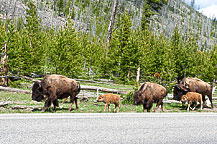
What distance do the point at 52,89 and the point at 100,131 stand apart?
5.26 m

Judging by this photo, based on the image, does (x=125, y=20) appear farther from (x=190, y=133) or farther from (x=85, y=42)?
(x=190, y=133)

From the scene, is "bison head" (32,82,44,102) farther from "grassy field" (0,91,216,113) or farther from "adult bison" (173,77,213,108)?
"adult bison" (173,77,213,108)

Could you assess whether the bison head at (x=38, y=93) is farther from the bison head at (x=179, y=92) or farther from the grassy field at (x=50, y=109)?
the bison head at (x=179, y=92)

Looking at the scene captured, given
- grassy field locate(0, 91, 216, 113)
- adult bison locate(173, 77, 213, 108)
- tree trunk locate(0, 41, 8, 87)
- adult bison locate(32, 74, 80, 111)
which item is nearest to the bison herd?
adult bison locate(32, 74, 80, 111)

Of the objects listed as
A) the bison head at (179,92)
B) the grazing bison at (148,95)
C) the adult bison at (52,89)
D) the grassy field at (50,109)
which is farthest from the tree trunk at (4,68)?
the bison head at (179,92)

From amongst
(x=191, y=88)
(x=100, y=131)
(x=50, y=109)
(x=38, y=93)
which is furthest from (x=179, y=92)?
(x=100, y=131)

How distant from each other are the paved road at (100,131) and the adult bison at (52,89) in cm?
337

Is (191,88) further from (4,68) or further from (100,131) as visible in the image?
(4,68)

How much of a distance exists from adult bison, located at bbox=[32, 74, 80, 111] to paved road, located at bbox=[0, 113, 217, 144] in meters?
3.37

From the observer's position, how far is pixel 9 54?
21938 millimetres

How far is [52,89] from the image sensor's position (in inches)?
429

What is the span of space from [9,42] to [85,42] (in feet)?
109

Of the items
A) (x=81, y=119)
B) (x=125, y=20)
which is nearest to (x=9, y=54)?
(x=81, y=119)

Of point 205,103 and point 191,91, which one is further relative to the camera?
point 205,103
